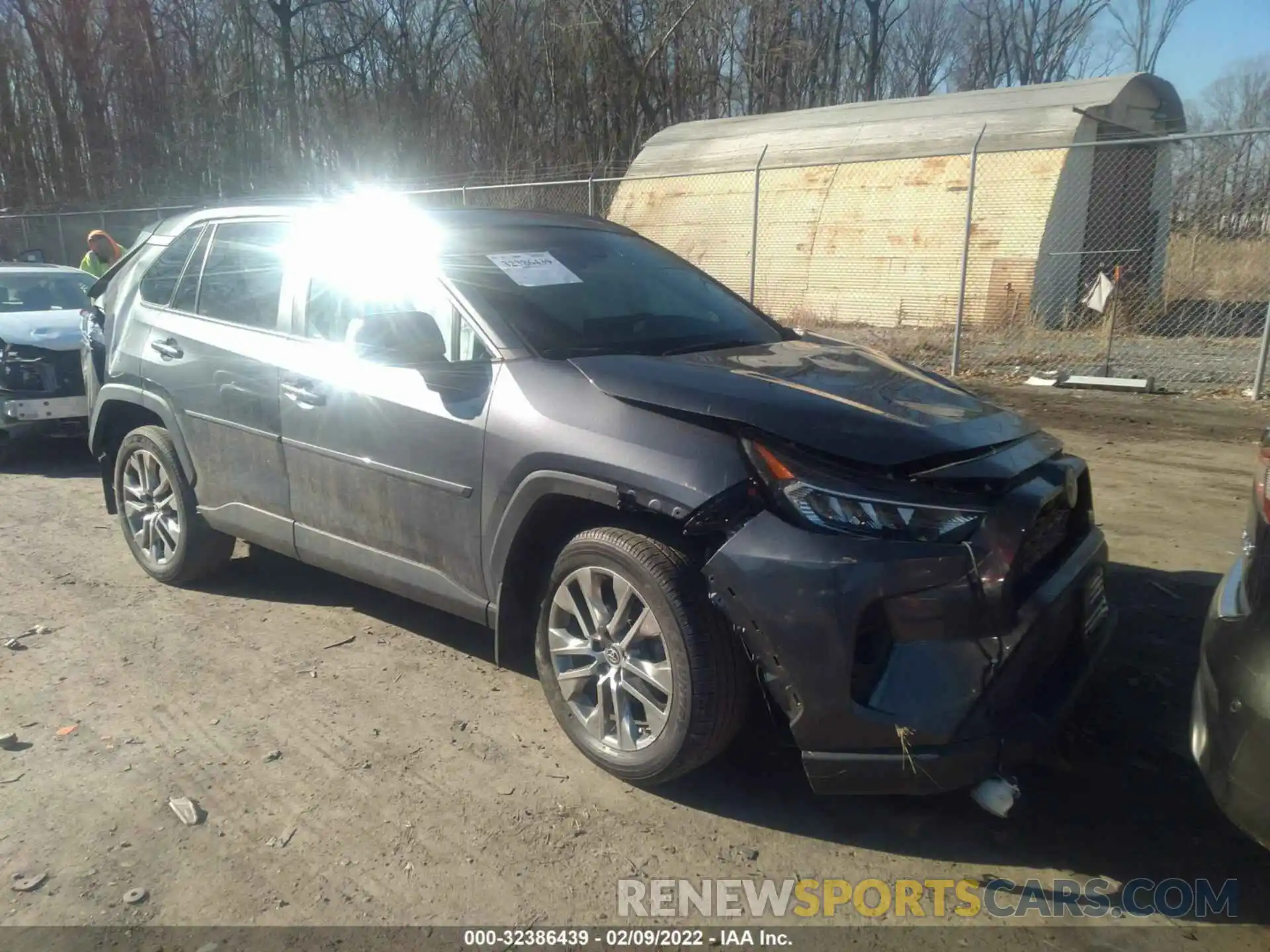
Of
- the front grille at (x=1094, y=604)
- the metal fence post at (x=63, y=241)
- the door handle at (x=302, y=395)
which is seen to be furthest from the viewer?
the metal fence post at (x=63, y=241)

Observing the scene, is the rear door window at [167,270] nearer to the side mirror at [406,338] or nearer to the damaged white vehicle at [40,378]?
the side mirror at [406,338]

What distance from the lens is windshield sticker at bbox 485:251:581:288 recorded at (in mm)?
3785

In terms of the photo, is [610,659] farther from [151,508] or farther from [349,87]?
[349,87]

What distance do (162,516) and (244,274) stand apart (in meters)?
1.38

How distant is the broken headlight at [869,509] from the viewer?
2.65 metres

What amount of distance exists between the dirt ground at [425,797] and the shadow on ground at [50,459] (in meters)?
3.50

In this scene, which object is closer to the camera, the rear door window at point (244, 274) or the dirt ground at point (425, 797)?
the dirt ground at point (425, 797)

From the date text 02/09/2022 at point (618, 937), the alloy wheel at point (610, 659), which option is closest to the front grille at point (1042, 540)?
the alloy wheel at point (610, 659)

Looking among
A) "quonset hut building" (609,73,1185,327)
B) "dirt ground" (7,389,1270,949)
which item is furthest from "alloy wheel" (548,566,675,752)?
"quonset hut building" (609,73,1185,327)

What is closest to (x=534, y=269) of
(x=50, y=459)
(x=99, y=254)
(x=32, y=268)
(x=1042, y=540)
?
(x=1042, y=540)

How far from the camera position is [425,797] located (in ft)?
10.3

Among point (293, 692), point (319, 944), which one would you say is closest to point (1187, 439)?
point (293, 692)

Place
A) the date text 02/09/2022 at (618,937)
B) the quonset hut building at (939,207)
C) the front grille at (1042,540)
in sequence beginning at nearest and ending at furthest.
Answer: the date text 02/09/2022 at (618,937)
the front grille at (1042,540)
the quonset hut building at (939,207)

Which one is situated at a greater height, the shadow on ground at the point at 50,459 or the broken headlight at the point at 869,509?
the broken headlight at the point at 869,509
